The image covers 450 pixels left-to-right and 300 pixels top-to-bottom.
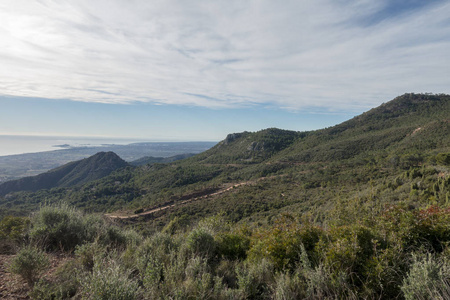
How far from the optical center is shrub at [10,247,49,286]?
320 centimetres

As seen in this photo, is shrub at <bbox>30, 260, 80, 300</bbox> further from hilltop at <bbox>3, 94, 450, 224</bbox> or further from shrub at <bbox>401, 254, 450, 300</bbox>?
hilltop at <bbox>3, 94, 450, 224</bbox>

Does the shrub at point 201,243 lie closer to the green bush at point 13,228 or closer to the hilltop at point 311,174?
the green bush at point 13,228

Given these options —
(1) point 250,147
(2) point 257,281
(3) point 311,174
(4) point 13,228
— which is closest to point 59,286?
(2) point 257,281

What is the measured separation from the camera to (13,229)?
533 centimetres

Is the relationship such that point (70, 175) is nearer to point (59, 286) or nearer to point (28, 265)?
point (28, 265)

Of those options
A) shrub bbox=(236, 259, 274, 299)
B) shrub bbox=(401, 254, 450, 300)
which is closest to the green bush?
shrub bbox=(236, 259, 274, 299)

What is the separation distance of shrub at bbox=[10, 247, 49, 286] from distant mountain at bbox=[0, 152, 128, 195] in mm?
121109

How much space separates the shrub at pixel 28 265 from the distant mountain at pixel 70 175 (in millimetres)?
121109

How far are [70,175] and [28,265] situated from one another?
133451 millimetres

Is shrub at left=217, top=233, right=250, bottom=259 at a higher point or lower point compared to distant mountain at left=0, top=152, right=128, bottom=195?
higher

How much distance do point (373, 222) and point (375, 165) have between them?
34656 millimetres

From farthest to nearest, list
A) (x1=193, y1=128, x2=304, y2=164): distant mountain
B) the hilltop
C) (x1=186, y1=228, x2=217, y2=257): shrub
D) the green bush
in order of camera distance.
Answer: (x1=193, y1=128, x2=304, y2=164): distant mountain
the hilltop
the green bush
(x1=186, y1=228, x2=217, y2=257): shrub

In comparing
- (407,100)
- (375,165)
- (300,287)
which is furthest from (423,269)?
(407,100)

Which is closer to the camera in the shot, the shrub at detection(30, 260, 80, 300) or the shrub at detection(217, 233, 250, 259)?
the shrub at detection(30, 260, 80, 300)
